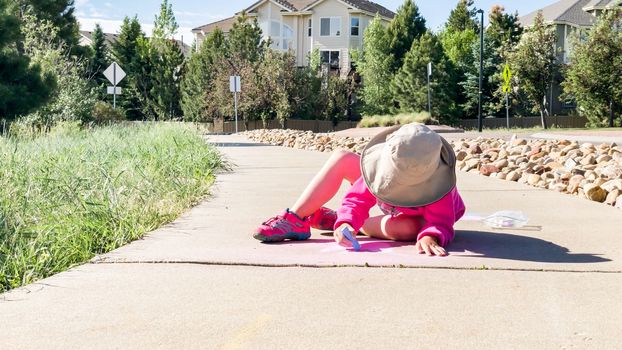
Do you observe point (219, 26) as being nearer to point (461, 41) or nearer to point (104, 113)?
point (461, 41)

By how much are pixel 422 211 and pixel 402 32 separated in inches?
1856

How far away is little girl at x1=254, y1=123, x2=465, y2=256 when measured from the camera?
4.77 m

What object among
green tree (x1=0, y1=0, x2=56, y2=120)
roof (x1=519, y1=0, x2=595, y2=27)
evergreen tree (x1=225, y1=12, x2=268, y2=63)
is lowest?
green tree (x1=0, y1=0, x2=56, y2=120)

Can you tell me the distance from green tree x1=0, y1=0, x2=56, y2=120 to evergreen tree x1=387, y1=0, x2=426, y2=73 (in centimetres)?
3366

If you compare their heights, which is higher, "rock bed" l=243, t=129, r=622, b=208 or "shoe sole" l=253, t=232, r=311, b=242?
"rock bed" l=243, t=129, r=622, b=208

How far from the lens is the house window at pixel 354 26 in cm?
6059

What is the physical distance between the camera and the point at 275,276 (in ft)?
14.0

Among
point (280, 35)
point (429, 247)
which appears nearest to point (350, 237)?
point (429, 247)

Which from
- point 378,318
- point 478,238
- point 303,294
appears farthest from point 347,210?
point 378,318

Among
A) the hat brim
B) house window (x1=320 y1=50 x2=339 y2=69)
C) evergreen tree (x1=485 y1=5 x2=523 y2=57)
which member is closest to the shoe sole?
Result: the hat brim

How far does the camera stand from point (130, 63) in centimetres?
5547

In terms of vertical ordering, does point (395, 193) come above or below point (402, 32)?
below

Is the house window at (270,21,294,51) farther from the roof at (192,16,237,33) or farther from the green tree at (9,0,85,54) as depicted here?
the green tree at (9,0,85,54)

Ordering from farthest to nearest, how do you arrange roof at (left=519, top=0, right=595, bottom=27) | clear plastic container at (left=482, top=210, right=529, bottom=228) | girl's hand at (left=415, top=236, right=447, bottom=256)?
roof at (left=519, top=0, right=595, bottom=27) → clear plastic container at (left=482, top=210, right=529, bottom=228) → girl's hand at (left=415, top=236, right=447, bottom=256)
